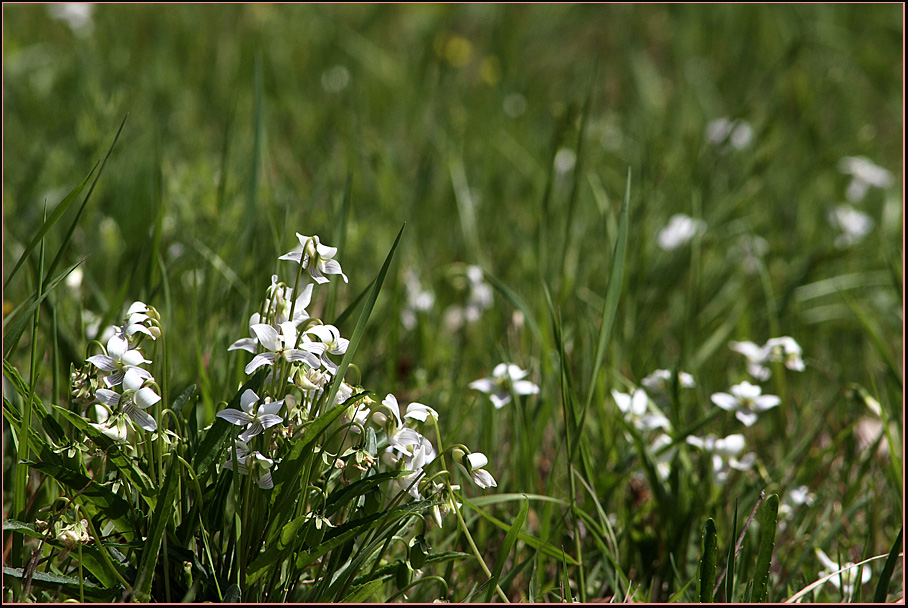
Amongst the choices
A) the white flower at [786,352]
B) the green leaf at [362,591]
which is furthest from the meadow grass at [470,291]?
the white flower at [786,352]

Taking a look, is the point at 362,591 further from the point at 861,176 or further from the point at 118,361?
the point at 861,176

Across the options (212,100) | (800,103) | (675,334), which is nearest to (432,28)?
(212,100)

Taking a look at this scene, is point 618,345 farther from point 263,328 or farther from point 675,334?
point 263,328

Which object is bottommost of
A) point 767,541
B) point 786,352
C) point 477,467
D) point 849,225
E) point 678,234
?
point 767,541

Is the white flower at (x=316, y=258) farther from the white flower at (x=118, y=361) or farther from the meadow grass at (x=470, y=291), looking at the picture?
the white flower at (x=118, y=361)

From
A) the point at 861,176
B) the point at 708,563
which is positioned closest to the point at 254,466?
the point at 708,563

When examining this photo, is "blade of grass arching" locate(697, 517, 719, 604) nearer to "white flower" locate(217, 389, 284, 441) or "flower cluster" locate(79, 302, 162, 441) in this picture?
"white flower" locate(217, 389, 284, 441)

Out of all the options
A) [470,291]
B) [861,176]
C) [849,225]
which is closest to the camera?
[470,291]
